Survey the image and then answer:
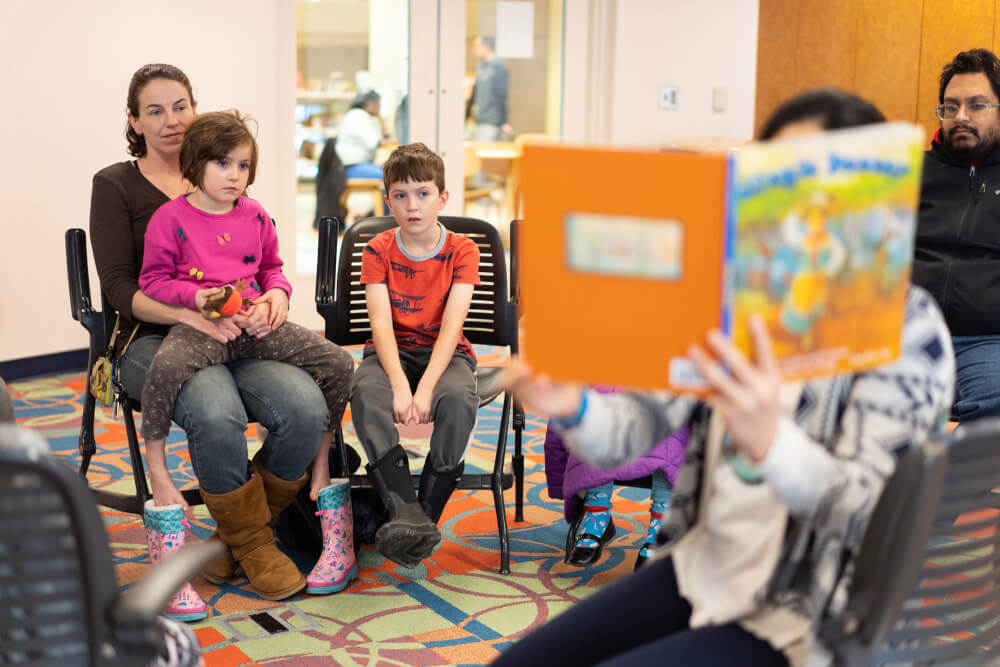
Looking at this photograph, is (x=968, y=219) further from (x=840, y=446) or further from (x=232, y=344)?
(x=232, y=344)

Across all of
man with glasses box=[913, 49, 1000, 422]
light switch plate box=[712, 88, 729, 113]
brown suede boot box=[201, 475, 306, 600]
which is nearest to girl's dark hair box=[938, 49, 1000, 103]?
man with glasses box=[913, 49, 1000, 422]

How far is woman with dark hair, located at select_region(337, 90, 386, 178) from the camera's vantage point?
5.58 m

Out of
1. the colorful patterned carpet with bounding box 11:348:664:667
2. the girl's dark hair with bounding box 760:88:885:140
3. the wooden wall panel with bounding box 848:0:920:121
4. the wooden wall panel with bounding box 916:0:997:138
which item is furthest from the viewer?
the wooden wall panel with bounding box 848:0:920:121

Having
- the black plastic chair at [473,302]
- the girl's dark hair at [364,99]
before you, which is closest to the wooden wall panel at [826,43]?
the girl's dark hair at [364,99]

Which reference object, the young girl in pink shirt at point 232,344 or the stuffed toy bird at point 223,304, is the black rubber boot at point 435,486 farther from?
the stuffed toy bird at point 223,304

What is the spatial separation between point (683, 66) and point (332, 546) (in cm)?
478

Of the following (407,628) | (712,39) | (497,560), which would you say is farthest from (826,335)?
(712,39)

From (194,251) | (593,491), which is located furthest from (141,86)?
(593,491)

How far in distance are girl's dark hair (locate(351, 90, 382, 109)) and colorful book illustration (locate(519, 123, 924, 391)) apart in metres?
4.74

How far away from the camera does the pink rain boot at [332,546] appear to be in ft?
8.16

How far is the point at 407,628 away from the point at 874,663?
141cm

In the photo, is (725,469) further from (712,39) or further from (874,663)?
(712,39)

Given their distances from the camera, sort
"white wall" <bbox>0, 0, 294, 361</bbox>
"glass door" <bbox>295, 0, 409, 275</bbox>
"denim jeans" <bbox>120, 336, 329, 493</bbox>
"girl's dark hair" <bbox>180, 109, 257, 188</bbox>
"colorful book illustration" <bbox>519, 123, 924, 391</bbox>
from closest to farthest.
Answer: "colorful book illustration" <bbox>519, 123, 924, 391</bbox> → "denim jeans" <bbox>120, 336, 329, 493</bbox> → "girl's dark hair" <bbox>180, 109, 257, 188</bbox> → "white wall" <bbox>0, 0, 294, 361</bbox> → "glass door" <bbox>295, 0, 409, 275</bbox>

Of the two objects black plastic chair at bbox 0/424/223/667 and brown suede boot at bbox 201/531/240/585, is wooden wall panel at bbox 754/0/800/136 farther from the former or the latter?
black plastic chair at bbox 0/424/223/667
